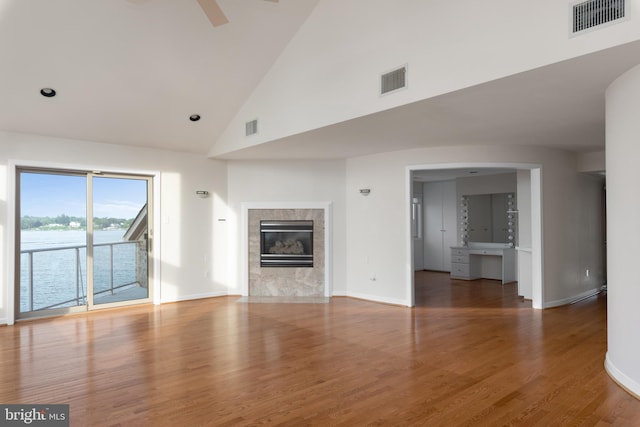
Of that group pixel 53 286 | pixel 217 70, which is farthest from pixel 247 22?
pixel 53 286

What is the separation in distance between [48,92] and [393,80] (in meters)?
3.98

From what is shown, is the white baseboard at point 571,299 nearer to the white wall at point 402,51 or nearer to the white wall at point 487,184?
the white wall at point 487,184

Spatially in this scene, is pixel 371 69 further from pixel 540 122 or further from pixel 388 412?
pixel 388 412

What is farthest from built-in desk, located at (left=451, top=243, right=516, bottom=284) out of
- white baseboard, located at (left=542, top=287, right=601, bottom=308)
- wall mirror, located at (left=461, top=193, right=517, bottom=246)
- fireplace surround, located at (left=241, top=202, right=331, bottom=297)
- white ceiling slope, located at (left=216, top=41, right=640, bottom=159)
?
fireplace surround, located at (left=241, top=202, right=331, bottom=297)

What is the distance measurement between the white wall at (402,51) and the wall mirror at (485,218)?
583 centimetres

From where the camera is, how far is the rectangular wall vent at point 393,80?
3.94m

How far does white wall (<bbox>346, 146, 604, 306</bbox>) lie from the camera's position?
246 inches

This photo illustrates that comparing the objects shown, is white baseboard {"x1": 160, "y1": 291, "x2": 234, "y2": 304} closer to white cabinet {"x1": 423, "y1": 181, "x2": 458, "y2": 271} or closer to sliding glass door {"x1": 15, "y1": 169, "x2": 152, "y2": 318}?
sliding glass door {"x1": 15, "y1": 169, "x2": 152, "y2": 318}

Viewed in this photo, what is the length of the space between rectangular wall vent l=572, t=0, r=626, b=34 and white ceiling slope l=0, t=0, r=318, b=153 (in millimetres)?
2212

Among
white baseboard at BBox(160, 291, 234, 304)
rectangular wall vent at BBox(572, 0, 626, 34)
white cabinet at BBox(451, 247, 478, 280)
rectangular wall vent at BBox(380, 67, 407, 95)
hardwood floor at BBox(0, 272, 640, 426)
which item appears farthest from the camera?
white cabinet at BBox(451, 247, 478, 280)

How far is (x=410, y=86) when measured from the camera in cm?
386

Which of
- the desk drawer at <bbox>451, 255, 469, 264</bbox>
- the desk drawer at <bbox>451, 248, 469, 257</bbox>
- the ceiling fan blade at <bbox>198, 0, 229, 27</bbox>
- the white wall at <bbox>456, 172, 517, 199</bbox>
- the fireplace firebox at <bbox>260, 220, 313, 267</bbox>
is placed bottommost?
the desk drawer at <bbox>451, 255, 469, 264</bbox>

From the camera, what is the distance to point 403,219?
6.57 metres

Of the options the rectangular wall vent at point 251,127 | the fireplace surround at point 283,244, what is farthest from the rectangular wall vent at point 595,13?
the fireplace surround at point 283,244
